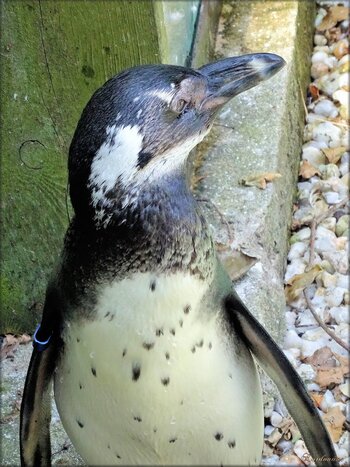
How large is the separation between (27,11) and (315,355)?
3.97 feet

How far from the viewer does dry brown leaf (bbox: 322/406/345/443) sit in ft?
7.52

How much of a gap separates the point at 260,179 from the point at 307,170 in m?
0.44

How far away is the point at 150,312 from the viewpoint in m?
1.52

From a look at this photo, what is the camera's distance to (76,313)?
5.23 ft

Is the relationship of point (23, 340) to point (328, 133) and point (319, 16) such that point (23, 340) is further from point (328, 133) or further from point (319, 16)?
point (319, 16)

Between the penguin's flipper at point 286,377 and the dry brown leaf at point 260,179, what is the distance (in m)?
0.99

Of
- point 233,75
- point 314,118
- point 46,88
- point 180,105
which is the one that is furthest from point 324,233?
point 180,105

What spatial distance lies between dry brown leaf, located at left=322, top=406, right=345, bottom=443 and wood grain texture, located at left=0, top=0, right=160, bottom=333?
2.73 feet

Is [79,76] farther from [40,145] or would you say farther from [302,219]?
[302,219]

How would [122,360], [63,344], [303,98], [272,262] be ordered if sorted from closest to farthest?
[122,360], [63,344], [272,262], [303,98]

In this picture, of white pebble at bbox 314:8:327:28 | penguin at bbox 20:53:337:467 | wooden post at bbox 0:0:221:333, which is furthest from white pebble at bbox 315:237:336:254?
white pebble at bbox 314:8:327:28

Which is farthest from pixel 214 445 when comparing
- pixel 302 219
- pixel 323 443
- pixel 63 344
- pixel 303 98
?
pixel 303 98

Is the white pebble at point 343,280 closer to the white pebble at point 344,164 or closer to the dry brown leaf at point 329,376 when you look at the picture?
the dry brown leaf at point 329,376

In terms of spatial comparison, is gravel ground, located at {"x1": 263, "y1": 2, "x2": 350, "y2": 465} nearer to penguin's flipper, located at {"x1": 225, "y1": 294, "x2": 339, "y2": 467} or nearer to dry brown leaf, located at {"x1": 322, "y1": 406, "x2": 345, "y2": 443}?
dry brown leaf, located at {"x1": 322, "y1": 406, "x2": 345, "y2": 443}
